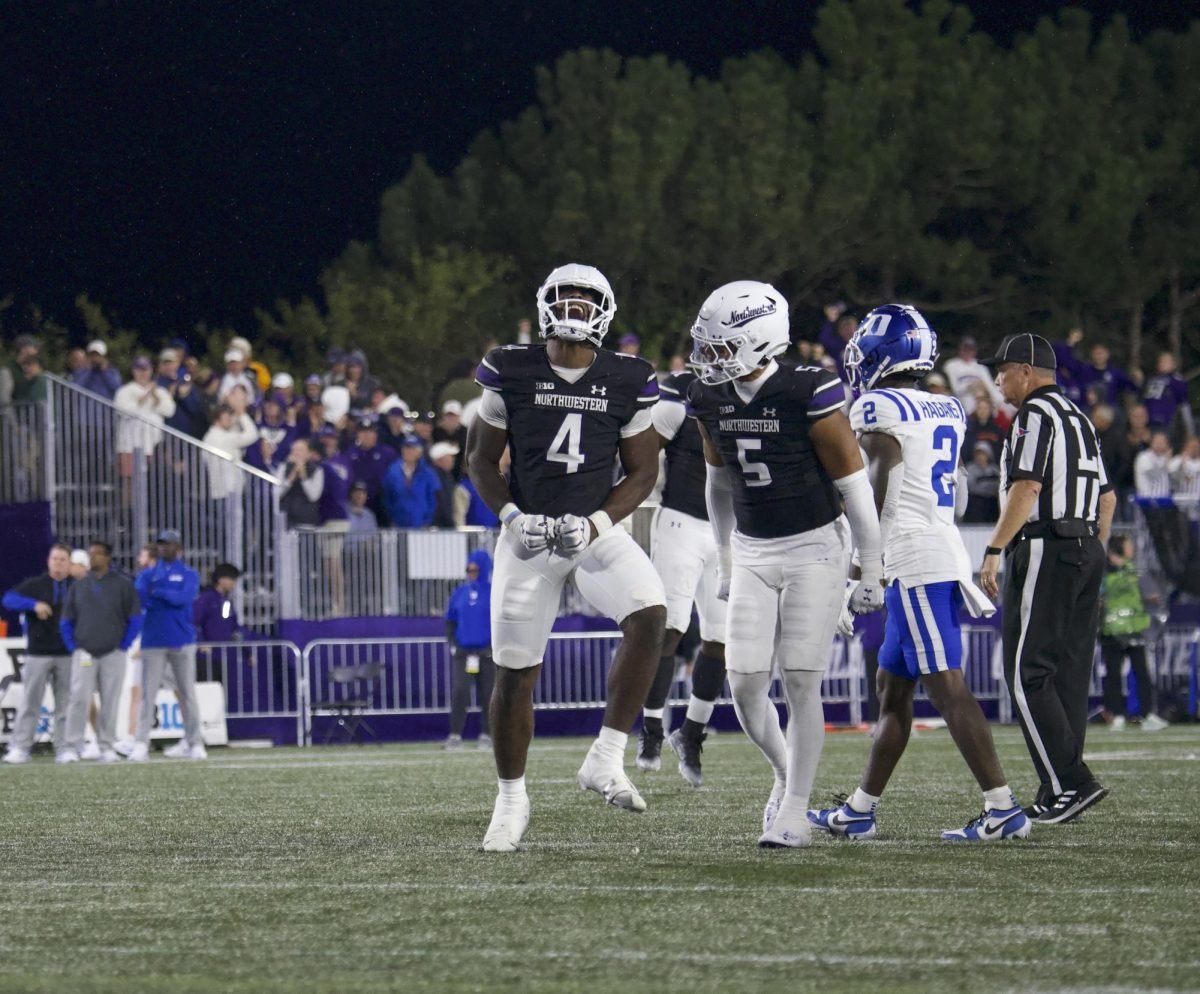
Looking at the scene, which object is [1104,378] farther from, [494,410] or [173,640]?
[494,410]

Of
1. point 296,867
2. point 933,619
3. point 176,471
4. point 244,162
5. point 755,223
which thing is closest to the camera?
point 296,867

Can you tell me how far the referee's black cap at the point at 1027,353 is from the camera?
30.1ft

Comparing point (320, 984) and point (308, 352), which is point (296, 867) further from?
point (308, 352)

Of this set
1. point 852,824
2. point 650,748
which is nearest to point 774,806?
point 852,824

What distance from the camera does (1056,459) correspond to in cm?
895

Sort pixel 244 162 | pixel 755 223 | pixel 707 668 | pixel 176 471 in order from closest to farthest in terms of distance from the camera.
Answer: pixel 707 668 < pixel 176 471 < pixel 755 223 < pixel 244 162

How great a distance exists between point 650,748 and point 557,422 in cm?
445

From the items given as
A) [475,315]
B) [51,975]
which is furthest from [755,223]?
[51,975]

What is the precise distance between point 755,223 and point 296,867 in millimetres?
40801

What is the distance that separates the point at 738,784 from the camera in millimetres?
11266

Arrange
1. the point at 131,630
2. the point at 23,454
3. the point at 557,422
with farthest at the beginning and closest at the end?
the point at 23,454, the point at 131,630, the point at 557,422

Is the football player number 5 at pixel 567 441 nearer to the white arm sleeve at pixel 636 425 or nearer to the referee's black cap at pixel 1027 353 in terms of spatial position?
the white arm sleeve at pixel 636 425

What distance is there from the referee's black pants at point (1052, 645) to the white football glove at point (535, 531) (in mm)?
2286

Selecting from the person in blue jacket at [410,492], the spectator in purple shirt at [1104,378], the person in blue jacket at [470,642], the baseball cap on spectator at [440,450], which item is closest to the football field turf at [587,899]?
the person in blue jacket at [470,642]
